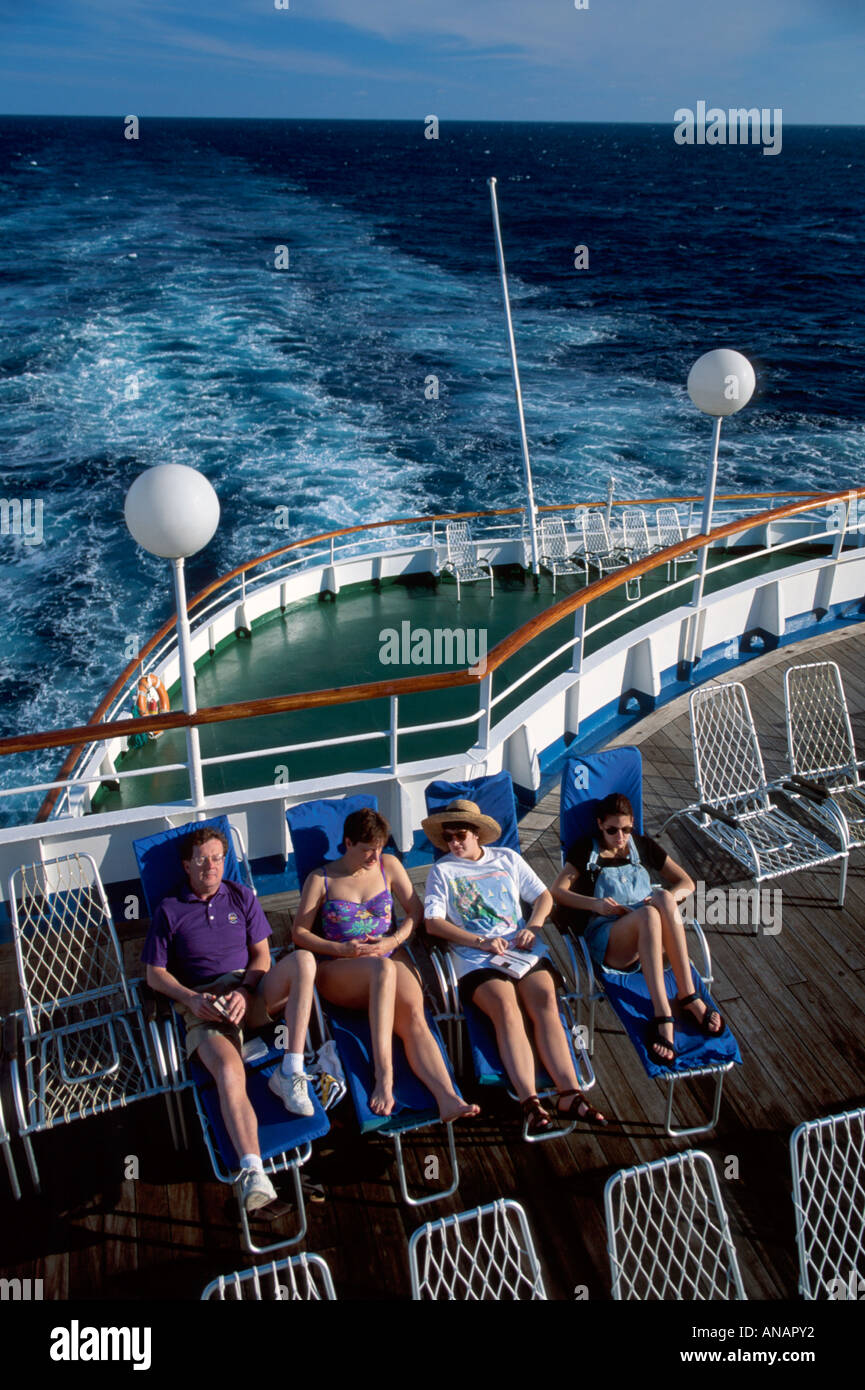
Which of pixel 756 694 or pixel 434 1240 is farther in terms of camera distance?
pixel 756 694

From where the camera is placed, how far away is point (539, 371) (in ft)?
81.7

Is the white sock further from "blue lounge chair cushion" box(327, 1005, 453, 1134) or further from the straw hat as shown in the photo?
the straw hat

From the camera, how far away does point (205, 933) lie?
11.4 feet

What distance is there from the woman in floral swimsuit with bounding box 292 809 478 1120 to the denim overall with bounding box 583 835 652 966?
0.65 metres

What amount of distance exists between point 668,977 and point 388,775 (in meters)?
1.62

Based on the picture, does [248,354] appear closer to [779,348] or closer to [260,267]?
[260,267]

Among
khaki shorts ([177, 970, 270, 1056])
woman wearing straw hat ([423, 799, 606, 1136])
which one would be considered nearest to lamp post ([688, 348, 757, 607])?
woman wearing straw hat ([423, 799, 606, 1136])

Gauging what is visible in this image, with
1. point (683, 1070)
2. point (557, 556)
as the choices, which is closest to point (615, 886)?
point (683, 1070)

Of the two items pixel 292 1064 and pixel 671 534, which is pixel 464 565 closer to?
pixel 671 534

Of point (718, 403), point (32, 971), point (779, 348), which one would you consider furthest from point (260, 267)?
point (32, 971)

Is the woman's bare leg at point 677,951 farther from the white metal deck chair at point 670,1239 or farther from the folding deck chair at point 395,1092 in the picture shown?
the folding deck chair at point 395,1092

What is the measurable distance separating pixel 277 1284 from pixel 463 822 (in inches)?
69.5

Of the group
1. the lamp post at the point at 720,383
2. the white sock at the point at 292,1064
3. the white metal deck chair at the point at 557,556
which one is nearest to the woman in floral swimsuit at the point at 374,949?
the white sock at the point at 292,1064

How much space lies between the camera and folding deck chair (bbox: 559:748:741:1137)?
3.19 meters
